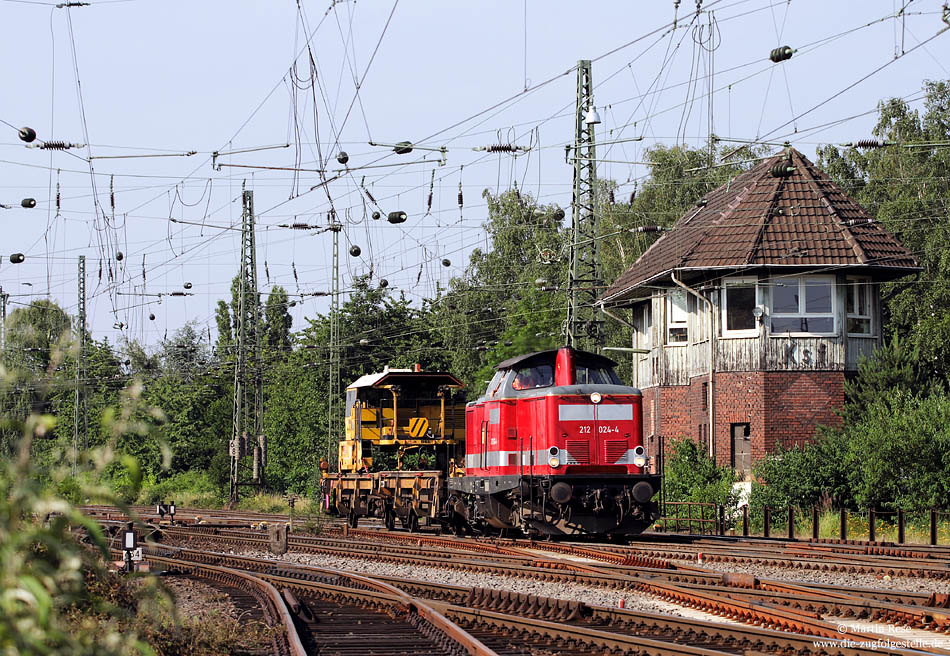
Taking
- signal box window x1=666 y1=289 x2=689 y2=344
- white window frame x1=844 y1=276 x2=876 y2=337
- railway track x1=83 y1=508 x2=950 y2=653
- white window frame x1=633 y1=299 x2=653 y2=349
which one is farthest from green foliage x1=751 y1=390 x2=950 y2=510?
white window frame x1=633 y1=299 x2=653 y2=349

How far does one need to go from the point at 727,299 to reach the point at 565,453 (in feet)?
46.6

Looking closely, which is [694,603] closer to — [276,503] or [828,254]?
[828,254]

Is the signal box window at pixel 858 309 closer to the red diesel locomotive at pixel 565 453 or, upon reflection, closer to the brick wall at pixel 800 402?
the brick wall at pixel 800 402

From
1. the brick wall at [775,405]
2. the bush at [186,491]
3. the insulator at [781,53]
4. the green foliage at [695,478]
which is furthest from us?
the bush at [186,491]

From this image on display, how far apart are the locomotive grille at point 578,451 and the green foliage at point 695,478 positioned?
9.32 meters

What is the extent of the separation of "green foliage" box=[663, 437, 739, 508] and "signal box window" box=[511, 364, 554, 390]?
9.49 meters

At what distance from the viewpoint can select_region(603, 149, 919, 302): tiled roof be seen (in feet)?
104

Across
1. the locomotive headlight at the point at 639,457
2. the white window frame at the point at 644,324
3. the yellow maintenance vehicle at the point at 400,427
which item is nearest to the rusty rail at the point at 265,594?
the locomotive headlight at the point at 639,457

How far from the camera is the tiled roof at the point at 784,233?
31.7 metres

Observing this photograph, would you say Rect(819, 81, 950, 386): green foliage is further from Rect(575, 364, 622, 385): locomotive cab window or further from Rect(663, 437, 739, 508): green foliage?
Rect(575, 364, 622, 385): locomotive cab window

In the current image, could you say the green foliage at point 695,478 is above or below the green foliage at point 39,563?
below

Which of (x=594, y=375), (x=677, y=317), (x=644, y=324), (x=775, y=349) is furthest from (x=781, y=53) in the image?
(x=644, y=324)

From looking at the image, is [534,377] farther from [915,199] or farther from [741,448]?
[915,199]

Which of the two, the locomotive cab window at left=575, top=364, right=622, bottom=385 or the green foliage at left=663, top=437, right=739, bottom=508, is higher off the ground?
the locomotive cab window at left=575, top=364, right=622, bottom=385
